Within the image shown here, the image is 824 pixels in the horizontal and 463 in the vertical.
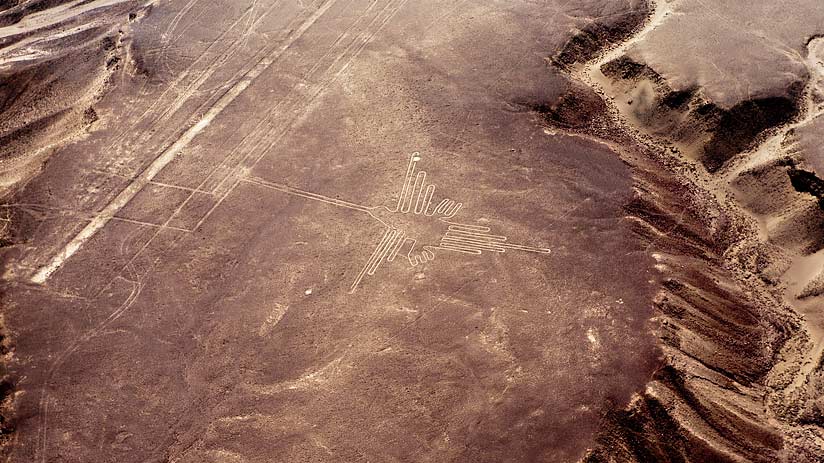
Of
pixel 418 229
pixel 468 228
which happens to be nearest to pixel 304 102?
pixel 418 229

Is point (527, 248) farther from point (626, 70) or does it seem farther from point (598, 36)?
point (598, 36)

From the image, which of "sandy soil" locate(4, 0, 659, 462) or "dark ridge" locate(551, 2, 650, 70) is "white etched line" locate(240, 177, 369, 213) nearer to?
"sandy soil" locate(4, 0, 659, 462)

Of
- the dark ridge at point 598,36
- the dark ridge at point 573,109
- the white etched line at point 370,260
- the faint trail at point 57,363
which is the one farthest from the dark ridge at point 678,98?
the faint trail at point 57,363

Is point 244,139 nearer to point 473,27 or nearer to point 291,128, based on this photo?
point 291,128

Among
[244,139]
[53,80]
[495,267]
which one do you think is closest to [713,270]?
[495,267]

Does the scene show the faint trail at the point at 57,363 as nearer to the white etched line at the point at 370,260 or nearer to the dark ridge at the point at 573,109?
the white etched line at the point at 370,260
